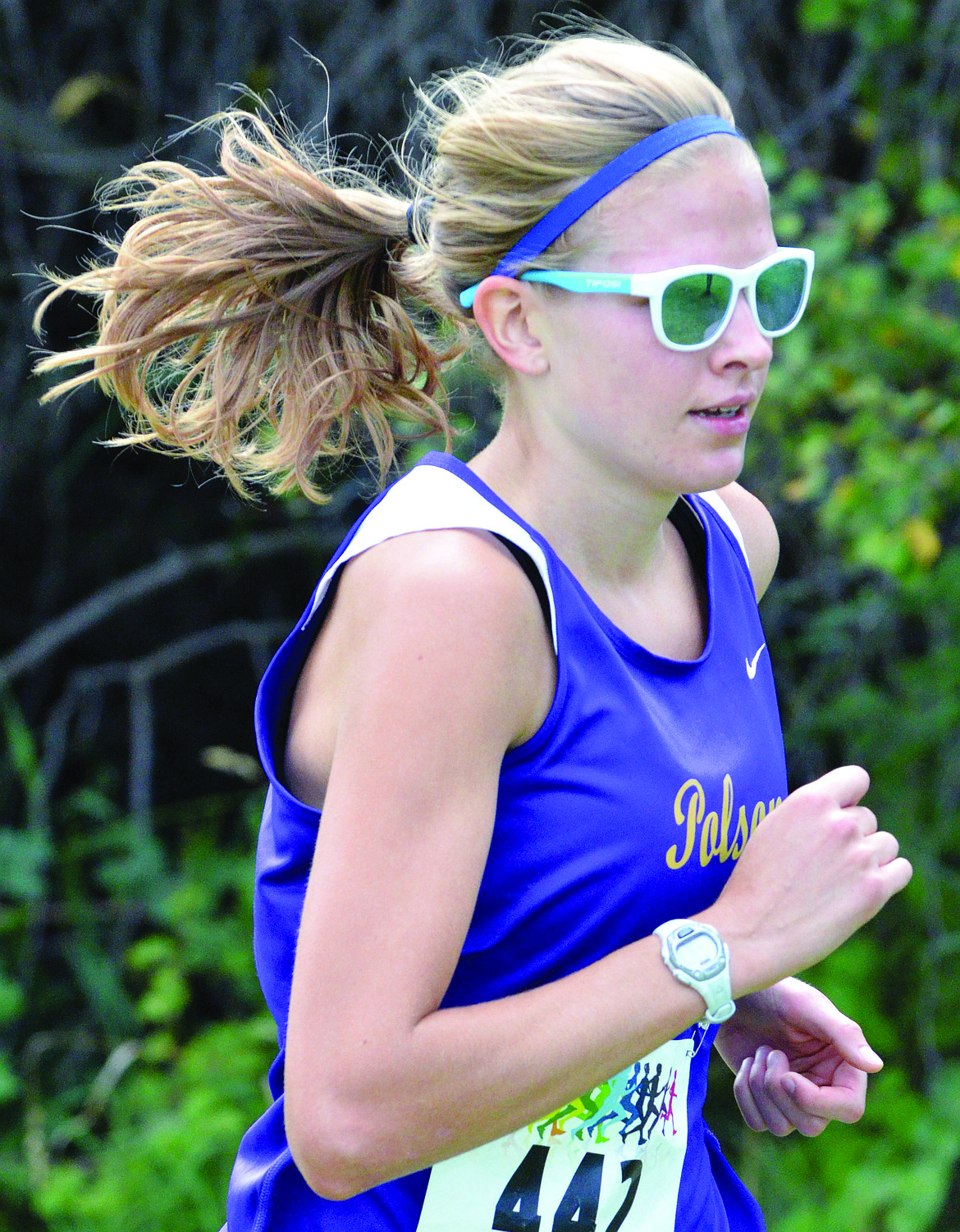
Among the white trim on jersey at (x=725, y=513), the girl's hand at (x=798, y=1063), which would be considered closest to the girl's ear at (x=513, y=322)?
the white trim on jersey at (x=725, y=513)

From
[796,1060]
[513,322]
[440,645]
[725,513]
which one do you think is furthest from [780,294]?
[796,1060]

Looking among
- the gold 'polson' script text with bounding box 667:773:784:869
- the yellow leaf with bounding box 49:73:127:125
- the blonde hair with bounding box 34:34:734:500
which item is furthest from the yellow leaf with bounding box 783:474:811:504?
the yellow leaf with bounding box 49:73:127:125

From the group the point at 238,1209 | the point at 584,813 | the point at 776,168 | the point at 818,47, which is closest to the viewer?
the point at 584,813

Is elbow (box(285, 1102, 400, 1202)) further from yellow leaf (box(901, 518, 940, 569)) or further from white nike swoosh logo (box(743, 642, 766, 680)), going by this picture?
yellow leaf (box(901, 518, 940, 569))

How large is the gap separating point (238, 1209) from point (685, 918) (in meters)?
0.58

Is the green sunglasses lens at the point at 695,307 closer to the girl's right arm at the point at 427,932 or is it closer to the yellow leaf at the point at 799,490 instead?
the girl's right arm at the point at 427,932

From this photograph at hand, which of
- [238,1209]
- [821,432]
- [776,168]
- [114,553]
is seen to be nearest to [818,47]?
[776,168]

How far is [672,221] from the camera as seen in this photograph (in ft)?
4.20

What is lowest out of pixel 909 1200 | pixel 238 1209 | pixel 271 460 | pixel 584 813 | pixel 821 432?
pixel 909 1200

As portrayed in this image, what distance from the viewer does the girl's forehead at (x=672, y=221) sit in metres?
1.28

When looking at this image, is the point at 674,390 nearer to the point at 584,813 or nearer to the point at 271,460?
the point at 584,813

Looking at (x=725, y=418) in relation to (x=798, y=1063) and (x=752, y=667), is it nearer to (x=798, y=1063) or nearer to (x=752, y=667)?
(x=752, y=667)

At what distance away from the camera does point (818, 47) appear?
3623 millimetres

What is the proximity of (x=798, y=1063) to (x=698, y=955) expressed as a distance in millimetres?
510
